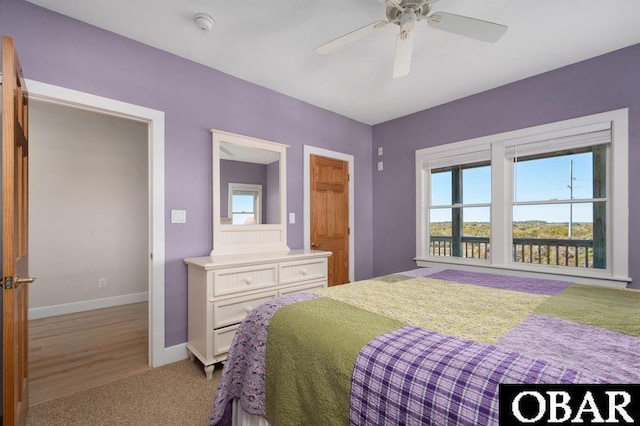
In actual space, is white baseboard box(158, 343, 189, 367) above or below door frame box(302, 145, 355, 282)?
below

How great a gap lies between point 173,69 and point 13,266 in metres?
1.89

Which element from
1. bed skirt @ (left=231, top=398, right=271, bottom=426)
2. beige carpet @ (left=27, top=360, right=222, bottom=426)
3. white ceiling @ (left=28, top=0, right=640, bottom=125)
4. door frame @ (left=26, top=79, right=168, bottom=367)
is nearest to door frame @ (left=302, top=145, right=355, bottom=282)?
white ceiling @ (left=28, top=0, right=640, bottom=125)

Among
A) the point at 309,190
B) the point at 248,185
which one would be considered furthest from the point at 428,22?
the point at 309,190

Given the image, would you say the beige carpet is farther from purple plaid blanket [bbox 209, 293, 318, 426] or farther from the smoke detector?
the smoke detector

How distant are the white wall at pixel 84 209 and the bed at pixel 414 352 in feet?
11.3

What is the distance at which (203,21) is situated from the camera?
6.72 ft

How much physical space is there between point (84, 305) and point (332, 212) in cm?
339

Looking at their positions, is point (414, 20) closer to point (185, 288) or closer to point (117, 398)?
point (185, 288)

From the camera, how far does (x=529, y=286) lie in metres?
1.85

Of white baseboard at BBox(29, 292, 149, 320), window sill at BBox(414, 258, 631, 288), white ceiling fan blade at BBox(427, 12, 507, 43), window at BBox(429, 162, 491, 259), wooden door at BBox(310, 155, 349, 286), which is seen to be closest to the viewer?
white ceiling fan blade at BBox(427, 12, 507, 43)

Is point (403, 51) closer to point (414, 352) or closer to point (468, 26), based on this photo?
point (468, 26)

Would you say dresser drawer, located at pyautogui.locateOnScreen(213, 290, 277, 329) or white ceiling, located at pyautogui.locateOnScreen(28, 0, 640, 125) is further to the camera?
dresser drawer, located at pyautogui.locateOnScreen(213, 290, 277, 329)

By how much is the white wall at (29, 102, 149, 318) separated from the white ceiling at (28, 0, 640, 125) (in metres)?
1.82

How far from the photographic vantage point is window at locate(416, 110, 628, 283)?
2.52 meters
